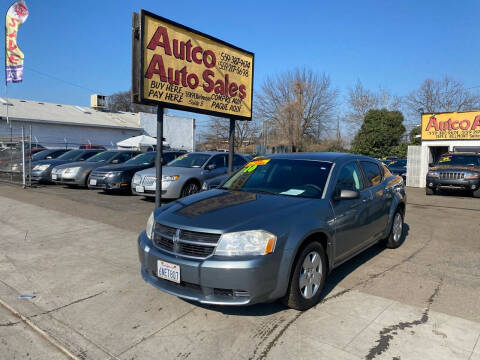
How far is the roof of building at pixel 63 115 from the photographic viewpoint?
A: 2788 centimetres

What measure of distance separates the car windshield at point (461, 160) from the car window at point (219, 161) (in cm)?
863

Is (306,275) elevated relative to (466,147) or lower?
lower

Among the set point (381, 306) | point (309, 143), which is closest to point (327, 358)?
point (381, 306)

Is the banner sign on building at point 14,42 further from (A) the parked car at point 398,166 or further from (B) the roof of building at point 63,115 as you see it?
(A) the parked car at point 398,166

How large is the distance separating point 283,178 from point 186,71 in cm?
329

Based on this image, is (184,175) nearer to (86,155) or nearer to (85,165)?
(85,165)

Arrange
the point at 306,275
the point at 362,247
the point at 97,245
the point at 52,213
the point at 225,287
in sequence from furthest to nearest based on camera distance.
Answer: the point at 52,213, the point at 97,245, the point at 362,247, the point at 306,275, the point at 225,287

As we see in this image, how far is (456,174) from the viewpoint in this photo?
41.6 feet

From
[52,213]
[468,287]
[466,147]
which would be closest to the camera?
[468,287]

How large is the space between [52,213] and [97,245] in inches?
121

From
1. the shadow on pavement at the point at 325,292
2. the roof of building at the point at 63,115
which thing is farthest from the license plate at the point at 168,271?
the roof of building at the point at 63,115

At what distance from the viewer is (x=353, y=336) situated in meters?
3.05

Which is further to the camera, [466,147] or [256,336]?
[466,147]

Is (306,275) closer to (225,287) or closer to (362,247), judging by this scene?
(225,287)
